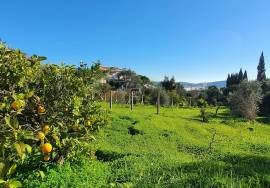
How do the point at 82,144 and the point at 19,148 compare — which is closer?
the point at 19,148

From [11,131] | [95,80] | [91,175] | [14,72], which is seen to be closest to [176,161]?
[91,175]

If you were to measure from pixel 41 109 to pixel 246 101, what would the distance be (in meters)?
33.1

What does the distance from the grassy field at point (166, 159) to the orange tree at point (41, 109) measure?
3.11ft

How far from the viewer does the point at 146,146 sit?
17.1 m

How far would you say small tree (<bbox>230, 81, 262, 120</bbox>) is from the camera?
115 ft

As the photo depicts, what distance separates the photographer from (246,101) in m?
36.5

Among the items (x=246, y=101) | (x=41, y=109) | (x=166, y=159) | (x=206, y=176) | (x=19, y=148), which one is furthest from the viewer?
(x=246, y=101)

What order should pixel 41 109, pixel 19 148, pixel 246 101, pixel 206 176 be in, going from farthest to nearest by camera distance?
pixel 246 101, pixel 206 176, pixel 41 109, pixel 19 148

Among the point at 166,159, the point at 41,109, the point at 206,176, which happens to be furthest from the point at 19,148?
the point at 166,159

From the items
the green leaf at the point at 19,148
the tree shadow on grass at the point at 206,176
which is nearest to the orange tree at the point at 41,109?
the green leaf at the point at 19,148

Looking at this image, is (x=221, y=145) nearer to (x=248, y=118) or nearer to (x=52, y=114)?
(x=52, y=114)

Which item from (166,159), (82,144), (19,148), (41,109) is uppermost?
(41,109)

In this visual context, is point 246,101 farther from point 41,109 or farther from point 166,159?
point 41,109

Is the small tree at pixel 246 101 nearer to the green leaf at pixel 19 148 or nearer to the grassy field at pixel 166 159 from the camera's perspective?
the grassy field at pixel 166 159
